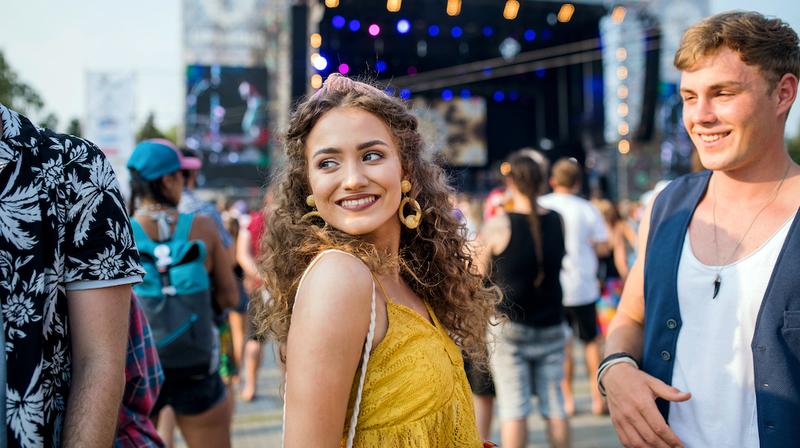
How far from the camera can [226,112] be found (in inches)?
803

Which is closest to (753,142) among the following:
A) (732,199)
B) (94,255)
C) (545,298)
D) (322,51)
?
(732,199)

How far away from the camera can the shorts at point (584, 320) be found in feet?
18.6

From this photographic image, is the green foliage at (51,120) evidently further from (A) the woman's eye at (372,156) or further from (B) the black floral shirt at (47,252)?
(A) the woman's eye at (372,156)

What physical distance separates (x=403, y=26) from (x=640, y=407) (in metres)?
17.8

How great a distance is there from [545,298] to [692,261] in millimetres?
2362

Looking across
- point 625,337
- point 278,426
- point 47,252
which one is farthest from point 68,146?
point 278,426

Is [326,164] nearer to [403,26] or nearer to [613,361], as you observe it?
[613,361]

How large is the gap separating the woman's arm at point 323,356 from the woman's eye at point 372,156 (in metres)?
0.34

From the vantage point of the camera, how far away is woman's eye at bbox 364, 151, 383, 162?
170cm

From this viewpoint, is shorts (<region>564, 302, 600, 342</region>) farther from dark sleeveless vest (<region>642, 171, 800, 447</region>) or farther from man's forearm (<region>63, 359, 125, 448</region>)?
man's forearm (<region>63, 359, 125, 448</region>)

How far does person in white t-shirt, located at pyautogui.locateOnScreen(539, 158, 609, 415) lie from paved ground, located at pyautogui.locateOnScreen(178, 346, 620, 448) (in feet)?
0.89

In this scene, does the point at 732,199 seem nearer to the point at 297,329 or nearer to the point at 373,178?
the point at 373,178

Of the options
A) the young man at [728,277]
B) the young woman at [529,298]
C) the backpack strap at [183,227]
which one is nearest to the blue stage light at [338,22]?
the young woman at [529,298]

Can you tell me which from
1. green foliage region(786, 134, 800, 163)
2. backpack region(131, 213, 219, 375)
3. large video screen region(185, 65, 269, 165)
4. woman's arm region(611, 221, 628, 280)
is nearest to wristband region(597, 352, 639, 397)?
green foliage region(786, 134, 800, 163)
